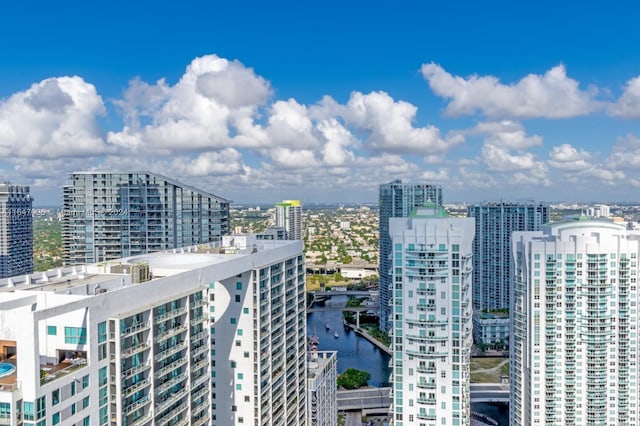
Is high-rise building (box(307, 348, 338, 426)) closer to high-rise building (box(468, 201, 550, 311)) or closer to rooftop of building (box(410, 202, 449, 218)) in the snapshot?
rooftop of building (box(410, 202, 449, 218))

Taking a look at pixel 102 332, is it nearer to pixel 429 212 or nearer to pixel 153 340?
pixel 153 340

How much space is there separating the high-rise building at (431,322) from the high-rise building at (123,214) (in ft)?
41.4

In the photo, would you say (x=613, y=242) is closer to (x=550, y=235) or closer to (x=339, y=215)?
(x=550, y=235)

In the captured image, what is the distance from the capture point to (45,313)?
6.52 metres

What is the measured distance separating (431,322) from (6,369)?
36.5ft

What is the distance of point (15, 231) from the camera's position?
125 feet

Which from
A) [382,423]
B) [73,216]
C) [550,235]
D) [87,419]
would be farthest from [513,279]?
[73,216]

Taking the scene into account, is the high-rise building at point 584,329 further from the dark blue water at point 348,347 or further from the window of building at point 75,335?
the window of building at point 75,335

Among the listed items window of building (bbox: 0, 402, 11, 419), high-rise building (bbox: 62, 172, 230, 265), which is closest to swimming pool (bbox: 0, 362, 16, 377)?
window of building (bbox: 0, 402, 11, 419)

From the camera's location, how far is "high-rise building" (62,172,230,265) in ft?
83.8

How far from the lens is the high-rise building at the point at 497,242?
4353 cm

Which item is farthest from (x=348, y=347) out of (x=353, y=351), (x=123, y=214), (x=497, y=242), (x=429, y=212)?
(x=429, y=212)

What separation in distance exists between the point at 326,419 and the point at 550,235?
35.5 feet

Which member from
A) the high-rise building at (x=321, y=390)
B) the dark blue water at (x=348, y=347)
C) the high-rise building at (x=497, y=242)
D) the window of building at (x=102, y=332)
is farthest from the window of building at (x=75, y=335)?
the high-rise building at (x=497, y=242)
